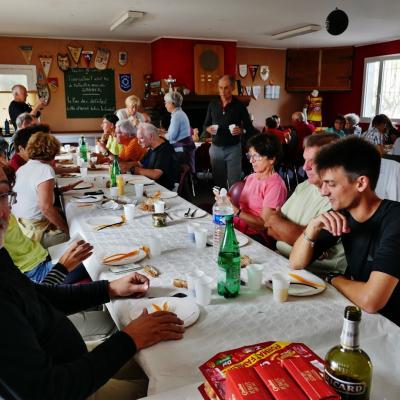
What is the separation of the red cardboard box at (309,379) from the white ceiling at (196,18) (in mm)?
5119

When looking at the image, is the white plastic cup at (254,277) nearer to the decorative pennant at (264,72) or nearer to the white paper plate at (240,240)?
the white paper plate at (240,240)

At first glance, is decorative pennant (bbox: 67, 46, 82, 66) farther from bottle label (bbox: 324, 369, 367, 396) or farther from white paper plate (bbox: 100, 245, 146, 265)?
bottle label (bbox: 324, 369, 367, 396)

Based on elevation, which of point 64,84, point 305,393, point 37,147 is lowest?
point 305,393

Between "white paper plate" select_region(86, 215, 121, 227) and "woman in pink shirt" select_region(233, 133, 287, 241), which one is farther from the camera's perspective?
"woman in pink shirt" select_region(233, 133, 287, 241)

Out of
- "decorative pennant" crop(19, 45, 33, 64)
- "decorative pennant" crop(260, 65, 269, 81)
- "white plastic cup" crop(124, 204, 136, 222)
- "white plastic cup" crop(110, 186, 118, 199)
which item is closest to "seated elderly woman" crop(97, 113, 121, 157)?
"white plastic cup" crop(110, 186, 118, 199)

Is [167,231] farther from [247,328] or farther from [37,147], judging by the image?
[37,147]

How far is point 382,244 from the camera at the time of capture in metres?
1.35

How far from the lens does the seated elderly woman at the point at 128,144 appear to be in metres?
4.60

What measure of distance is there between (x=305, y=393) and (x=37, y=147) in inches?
A: 97.7

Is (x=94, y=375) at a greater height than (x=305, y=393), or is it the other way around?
(x=305, y=393)

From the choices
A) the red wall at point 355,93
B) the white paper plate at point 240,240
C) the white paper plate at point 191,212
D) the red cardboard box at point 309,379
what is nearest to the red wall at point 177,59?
the red wall at point 355,93

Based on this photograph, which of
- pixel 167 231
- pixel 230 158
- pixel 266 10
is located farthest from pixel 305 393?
pixel 266 10

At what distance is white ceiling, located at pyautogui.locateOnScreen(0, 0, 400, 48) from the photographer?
5262mm

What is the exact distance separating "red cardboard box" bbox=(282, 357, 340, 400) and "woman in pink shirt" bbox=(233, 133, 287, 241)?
166 cm
